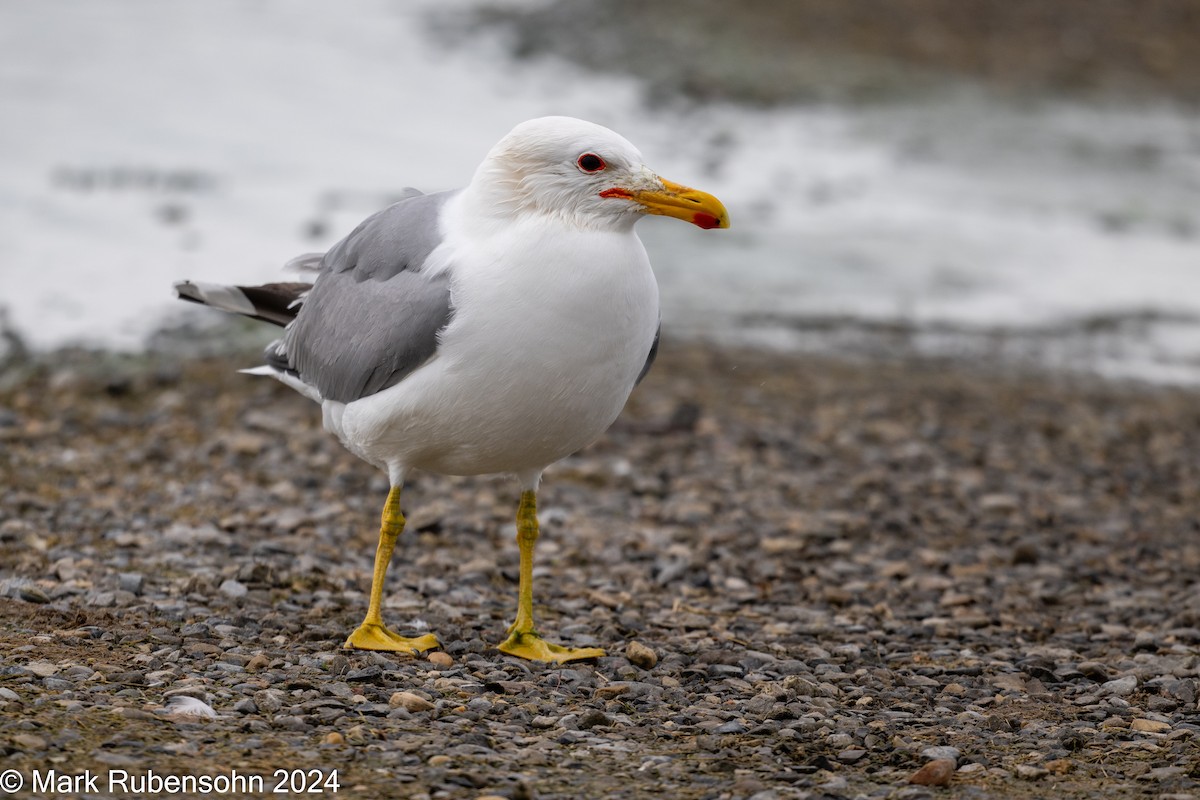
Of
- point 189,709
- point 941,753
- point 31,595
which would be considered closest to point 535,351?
point 189,709

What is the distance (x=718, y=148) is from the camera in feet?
64.1

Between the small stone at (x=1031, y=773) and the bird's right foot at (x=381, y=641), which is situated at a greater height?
the bird's right foot at (x=381, y=641)

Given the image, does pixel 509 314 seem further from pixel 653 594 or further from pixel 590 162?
pixel 653 594

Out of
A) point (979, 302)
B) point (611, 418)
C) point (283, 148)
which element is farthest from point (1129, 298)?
point (611, 418)

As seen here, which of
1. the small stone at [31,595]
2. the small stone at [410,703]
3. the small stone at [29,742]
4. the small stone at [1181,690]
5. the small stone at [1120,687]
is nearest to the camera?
the small stone at [29,742]

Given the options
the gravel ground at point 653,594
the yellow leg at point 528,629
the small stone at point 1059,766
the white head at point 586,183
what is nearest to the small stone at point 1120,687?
the gravel ground at point 653,594

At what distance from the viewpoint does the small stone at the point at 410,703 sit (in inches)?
202

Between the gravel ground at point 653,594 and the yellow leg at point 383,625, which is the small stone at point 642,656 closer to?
the gravel ground at point 653,594

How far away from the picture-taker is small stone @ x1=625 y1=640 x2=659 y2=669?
5918 millimetres

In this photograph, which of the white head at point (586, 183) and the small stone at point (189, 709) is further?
the white head at point (586, 183)

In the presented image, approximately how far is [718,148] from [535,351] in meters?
14.8

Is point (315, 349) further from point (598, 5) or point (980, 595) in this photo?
point (598, 5)

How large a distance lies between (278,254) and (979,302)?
6915 mm

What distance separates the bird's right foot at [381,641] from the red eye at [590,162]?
6.38 ft
